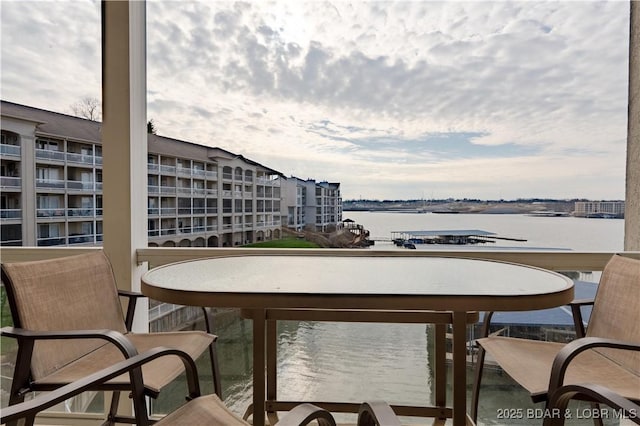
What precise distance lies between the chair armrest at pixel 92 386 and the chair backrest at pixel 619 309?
1.73 metres

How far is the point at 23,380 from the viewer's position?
1.40 meters

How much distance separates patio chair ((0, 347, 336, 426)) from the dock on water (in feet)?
4.82

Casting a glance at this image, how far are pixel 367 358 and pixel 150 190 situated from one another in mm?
1690

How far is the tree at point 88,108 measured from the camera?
233 cm

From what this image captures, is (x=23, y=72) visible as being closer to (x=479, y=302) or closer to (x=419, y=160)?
(x=419, y=160)

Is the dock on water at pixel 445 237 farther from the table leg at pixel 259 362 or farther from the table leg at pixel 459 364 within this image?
the table leg at pixel 259 362

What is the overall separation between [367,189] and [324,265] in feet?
2.46

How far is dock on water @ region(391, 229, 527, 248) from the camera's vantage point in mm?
2318

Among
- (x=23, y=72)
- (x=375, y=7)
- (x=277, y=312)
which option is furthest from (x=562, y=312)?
(x=23, y=72)

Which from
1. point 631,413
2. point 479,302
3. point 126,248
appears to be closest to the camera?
point 631,413

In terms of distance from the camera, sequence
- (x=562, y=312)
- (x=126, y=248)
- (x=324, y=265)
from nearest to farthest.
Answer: (x=324, y=265) → (x=562, y=312) → (x=126, y=248)

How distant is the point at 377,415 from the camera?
914 mm

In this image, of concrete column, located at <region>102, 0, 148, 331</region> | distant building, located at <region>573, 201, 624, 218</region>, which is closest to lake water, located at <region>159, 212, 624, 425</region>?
distant building, located at <region>573, 201, 624, 218</region>

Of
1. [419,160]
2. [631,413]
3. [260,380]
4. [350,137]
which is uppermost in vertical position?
[350,137]
